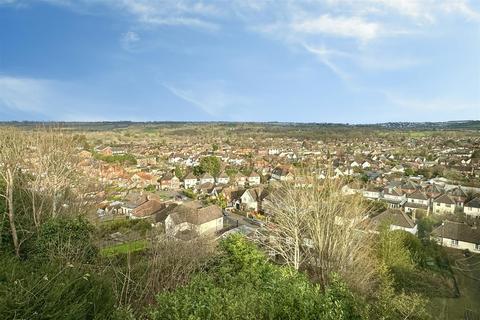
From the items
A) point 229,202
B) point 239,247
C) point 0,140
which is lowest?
point 229,202

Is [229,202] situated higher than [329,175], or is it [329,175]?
[329,175]

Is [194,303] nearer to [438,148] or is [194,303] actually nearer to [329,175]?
[329,175]

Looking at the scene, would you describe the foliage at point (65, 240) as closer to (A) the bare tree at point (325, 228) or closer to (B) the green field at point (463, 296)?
(A) the bare tree at point (325, 228)

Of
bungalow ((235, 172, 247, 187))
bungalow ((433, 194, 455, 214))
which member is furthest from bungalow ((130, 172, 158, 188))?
bungalow ((433, 194, 455, 214))

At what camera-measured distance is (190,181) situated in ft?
156

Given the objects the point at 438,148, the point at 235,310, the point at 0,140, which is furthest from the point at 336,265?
the point at 438,148

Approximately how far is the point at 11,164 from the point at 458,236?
78.8ft

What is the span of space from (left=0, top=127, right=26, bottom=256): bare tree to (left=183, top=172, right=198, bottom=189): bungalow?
35231 millimetres

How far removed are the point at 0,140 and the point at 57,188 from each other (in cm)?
294

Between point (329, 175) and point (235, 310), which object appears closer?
point (235, 310)

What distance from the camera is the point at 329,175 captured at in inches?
499

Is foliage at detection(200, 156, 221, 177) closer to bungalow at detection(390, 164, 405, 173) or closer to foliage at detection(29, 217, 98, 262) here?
bungalow at detection(390, 164, 405, 173)

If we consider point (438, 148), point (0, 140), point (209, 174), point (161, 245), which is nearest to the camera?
point (161, 245)

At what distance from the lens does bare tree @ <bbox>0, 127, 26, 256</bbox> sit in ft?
29.9
